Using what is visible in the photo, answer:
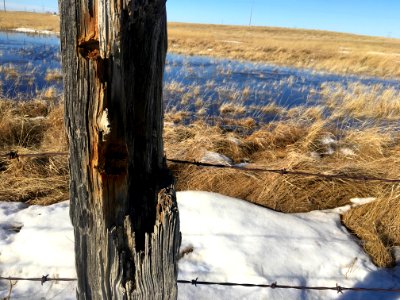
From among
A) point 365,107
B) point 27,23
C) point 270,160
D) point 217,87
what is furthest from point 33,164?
point 27,23

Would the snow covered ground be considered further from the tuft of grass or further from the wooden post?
the tuft of grass

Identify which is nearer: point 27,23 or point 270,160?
point 270,160

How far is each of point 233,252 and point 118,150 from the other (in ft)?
6.22

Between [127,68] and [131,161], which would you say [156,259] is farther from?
[127,68]

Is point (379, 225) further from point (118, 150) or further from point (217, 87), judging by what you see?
point (217, 87)

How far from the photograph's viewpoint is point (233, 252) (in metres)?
2.68

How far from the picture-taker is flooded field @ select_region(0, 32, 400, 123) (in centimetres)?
907

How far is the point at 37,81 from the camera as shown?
10.8 metres

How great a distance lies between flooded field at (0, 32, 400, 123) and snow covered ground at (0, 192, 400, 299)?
504cm

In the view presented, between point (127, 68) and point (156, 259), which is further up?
point (127, 68)

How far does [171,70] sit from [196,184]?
11607 mm

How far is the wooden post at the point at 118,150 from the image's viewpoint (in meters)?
0.94

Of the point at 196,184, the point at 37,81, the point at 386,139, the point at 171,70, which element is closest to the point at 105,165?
the point at 196,184

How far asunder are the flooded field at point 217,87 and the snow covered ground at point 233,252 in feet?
16.5
